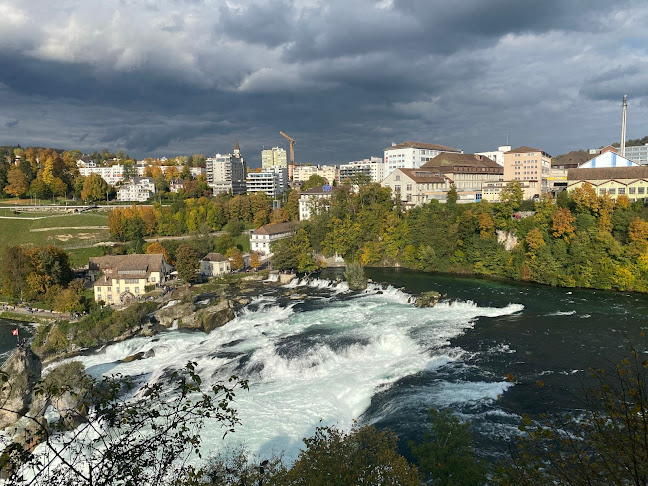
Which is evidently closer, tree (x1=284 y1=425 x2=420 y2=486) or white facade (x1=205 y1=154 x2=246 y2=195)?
tree (x1=284 y1=425 x2=420 y2=486)

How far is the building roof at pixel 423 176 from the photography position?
74669 mm

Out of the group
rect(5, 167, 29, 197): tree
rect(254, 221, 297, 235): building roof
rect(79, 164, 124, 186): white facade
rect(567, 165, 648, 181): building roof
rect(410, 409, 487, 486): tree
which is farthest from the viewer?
rect(79, 164, 124, 186): white facade

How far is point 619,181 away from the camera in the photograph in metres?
55.7

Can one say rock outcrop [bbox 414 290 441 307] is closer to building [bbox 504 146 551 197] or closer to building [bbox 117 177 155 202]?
building [bbox 504 146 551 197]

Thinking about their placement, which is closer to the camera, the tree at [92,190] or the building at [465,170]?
the building at [465,170]

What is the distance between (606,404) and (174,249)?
59.9m

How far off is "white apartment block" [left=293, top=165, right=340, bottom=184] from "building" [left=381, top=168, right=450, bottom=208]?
83432 mm

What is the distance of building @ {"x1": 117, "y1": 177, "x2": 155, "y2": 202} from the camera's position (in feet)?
332

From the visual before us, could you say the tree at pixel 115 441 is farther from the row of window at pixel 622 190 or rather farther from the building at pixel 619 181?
the row of window at pixel 622 190

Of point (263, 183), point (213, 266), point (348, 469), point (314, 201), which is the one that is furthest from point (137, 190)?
point (348, 469)

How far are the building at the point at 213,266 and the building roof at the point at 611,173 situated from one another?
51255mm

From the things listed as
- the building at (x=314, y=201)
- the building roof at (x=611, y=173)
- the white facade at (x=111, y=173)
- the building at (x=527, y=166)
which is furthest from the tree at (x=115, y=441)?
the white facade at (x=111, y=173)

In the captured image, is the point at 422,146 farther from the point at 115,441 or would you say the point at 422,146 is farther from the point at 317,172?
the point at 115,441

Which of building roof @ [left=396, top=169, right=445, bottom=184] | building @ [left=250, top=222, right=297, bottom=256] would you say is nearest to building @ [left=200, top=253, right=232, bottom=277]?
building @ [left=250, top=222, right=297, bottom=256]
